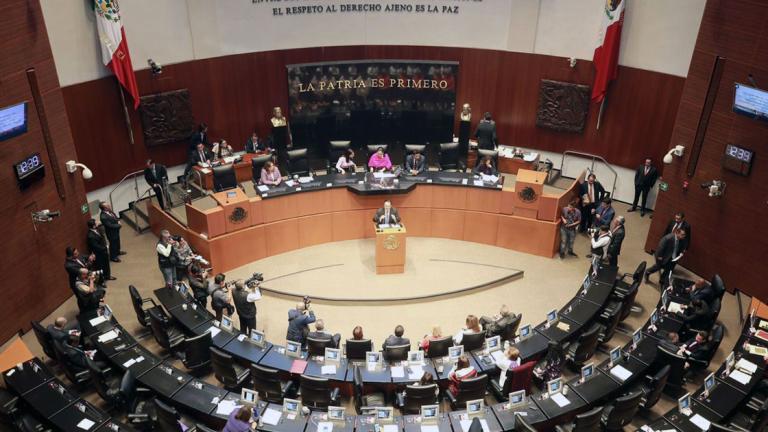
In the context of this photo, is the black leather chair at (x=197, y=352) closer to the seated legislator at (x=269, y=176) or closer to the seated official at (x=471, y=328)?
the seated official at (x=471, y=328)

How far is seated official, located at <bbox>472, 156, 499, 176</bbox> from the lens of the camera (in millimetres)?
15474

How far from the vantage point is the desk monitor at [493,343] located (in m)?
10.4

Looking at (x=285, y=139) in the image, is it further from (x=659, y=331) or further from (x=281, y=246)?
(x=659, y=331)

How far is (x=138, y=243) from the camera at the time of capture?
1490 cm

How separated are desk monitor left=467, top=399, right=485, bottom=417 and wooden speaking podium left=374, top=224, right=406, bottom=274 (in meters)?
5.29

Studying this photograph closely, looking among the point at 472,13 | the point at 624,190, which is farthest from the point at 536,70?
the point at 624,190

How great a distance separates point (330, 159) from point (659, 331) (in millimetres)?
9442

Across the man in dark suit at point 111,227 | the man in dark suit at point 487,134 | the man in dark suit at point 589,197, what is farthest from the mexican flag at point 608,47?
the man in dark suit at point 111,227

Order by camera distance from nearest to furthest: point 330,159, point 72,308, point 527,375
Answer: point 527,375
point 72,308
point 330,159

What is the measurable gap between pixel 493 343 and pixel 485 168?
623cm

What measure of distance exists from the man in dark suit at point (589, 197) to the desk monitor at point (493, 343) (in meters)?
5.78

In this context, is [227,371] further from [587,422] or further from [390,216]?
[390,216]

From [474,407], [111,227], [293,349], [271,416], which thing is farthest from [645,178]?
[111,227]

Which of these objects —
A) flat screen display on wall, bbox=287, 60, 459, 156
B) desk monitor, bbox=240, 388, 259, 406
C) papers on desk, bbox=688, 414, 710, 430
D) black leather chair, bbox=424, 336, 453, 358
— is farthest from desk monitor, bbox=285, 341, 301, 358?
flat screen display on wall, bbox=287, 60, 459, 156
